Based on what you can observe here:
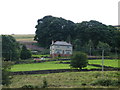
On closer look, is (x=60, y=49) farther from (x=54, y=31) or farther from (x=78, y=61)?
(x=78, y=61)

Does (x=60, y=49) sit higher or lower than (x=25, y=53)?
higher

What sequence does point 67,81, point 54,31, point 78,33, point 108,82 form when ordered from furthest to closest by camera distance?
point 54,31 → point 78,33 → point 67,81 → point 108,82

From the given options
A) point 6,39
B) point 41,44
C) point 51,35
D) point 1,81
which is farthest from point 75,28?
point 1,81

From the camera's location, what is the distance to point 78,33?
90.8 meters

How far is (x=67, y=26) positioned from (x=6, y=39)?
35.6 meters

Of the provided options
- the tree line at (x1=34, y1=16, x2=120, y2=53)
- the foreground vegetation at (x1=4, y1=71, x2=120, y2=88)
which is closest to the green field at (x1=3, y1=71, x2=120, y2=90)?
the foreground vegetation at (x1=4, y1=71, x2=120, y2=88)

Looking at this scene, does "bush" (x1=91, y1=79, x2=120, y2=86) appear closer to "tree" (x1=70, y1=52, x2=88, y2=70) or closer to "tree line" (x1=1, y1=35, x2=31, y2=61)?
"tree" (x1=70, y1=52, x2=88, y2=70)

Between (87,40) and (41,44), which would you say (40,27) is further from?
(87,40)

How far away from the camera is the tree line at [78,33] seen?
8402cm

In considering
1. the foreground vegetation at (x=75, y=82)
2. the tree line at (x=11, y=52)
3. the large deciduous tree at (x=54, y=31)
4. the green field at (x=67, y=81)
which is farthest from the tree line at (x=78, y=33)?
the foreground vegetation at (x=75, y=82)

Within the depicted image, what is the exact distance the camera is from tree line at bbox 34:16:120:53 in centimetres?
8402

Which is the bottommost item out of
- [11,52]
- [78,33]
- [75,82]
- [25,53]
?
[75,82]

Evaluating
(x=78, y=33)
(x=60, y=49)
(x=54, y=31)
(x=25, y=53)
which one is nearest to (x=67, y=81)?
(x=25, y=53)

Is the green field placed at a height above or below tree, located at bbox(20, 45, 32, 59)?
below
